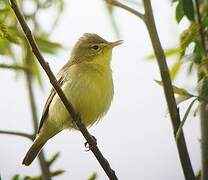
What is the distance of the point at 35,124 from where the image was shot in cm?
304

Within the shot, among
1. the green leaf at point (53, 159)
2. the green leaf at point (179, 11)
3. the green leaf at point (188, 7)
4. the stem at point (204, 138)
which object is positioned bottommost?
→ the stem at point (204, 138)

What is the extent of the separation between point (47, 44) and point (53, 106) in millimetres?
1184

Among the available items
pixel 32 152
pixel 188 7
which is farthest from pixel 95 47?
pixel 188 7

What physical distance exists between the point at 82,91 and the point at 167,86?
1650 millimetres

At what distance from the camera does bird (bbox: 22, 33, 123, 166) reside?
14.3ft

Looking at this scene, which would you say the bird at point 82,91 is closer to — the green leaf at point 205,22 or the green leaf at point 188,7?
the green leaf at point 205,22

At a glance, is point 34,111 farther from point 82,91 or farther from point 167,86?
point 82,91

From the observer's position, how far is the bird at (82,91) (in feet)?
14.3

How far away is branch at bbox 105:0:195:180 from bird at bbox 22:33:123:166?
1.46 m

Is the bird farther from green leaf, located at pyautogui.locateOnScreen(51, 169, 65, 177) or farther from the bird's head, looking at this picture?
green leaf, located at pyautogui.locateOnScreen(51, 169, 65, 177)

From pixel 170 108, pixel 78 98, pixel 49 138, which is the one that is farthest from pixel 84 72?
pixel 170 108

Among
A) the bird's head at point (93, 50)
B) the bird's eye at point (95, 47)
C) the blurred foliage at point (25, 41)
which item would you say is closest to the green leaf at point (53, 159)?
the blurred foliage at point (25, 41)

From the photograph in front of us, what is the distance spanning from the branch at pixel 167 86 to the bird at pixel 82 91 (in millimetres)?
1458

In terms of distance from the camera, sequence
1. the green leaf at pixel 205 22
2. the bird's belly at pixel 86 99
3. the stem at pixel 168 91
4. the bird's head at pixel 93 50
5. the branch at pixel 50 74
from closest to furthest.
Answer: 1. the branch at pixel 50 74
2. the stem at pixel 168 91
3. the green leaf at pixel 205 22
4. the bird's belly at pixel 86 99
5. the bird's head at pixel 93 50
